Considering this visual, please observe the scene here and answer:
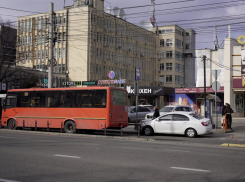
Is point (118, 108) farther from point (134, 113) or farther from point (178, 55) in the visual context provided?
point (178, 55)

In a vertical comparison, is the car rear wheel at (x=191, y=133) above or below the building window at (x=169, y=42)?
below

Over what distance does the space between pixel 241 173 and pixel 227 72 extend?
35.0 m

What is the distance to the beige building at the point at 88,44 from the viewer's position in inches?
2274

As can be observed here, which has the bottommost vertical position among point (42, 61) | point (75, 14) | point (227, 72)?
point (227, 72)

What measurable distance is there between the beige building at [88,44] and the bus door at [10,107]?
26.9 metres

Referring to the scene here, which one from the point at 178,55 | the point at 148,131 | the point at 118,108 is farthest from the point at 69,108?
the point at 178,55

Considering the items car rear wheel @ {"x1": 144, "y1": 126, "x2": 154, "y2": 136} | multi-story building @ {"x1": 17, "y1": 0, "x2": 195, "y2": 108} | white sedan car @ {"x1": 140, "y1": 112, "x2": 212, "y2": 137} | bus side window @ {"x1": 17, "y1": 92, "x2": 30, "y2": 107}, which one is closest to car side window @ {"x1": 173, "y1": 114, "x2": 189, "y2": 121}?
white sedan car @ {"x1": 140, "y1": 112, "x2": 212, "y2": 137}

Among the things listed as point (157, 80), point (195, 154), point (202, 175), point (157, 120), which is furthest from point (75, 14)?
point (202, 175)

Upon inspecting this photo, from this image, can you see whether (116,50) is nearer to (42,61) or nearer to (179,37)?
(42,61)

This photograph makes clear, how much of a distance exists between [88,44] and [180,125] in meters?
39.8

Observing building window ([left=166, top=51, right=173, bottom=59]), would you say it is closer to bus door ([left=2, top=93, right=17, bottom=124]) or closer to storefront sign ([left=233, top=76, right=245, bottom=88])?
storefront sign ([left=233, top=76, right=245, bottom=88])

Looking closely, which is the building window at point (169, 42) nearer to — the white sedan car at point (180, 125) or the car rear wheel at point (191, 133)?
the white sedan car at point (180, 125)

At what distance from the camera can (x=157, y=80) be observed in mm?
78312

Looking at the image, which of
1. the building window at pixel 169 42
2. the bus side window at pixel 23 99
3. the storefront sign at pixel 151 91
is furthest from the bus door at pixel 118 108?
the building window at pixel 169 42
